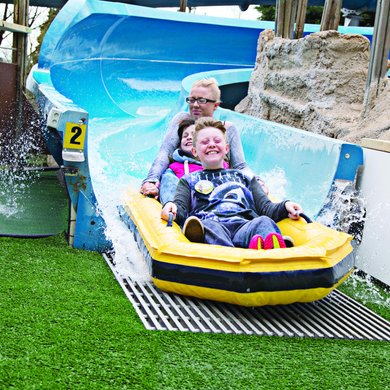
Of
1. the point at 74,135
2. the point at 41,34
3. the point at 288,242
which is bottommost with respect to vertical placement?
the point at 288,242

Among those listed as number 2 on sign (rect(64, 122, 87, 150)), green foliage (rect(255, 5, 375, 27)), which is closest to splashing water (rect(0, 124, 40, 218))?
number 2 on sign (rect(64, 122, 87, 150))

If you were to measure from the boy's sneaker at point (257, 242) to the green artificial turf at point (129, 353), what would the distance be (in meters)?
0.46

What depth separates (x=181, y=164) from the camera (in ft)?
11.5

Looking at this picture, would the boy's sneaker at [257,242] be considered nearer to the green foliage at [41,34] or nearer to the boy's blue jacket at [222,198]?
the boy's blue jacket at [222,198]

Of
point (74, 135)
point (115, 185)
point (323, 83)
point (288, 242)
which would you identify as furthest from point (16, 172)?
point (288, 242)

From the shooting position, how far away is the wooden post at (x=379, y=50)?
13.3 ft

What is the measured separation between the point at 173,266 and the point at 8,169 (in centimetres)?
349

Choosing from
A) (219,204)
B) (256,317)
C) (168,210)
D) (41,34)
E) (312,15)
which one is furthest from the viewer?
(312,15)

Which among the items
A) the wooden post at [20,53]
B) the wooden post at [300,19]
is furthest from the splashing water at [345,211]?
the wooden post at [20,53]

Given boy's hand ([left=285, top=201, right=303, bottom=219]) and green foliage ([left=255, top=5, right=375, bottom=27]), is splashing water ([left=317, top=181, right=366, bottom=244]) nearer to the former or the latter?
boy's hand ([left=285, top=201, right=303, bottom=219])

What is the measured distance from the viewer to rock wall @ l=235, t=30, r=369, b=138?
14.7 feet

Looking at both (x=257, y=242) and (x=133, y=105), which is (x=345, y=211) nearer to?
(x=257, y=242)

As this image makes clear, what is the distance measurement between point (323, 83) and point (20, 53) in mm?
2856

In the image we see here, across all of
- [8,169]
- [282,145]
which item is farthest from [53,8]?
[282,145]
